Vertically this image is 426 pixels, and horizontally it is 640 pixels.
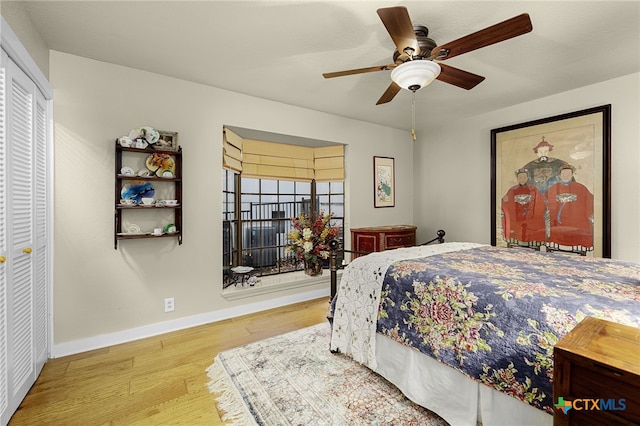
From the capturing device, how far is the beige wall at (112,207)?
247cm

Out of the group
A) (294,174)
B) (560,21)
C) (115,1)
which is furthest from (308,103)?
(560,21)

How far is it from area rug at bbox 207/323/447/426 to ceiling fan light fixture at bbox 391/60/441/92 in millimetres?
2059

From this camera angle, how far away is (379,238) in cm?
395

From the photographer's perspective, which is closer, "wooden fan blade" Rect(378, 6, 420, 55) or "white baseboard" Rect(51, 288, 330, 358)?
"wooden fan blade" Rect(378, 6, 420, 55)

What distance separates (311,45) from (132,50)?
149 cm

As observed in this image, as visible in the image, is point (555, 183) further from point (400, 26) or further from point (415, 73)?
point (400, 26)

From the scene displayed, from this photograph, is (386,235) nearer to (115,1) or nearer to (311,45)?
(311,45)

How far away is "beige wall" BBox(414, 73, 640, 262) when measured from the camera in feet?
9.40

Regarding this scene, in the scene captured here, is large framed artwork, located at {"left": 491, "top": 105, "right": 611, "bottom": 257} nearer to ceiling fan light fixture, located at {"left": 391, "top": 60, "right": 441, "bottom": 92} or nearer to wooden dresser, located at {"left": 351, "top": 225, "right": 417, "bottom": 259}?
wooden dresser, located at {"left": 351, "top": 225, "right": 417, "bottom": 259}

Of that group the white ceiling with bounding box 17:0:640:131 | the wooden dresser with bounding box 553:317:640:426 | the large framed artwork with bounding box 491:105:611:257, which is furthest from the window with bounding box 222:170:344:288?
the wooden dresser with bounding box 553:317:640:426

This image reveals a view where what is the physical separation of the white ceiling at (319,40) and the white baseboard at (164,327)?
2444mm

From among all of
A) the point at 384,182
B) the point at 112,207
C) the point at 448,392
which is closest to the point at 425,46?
the point at 448,392

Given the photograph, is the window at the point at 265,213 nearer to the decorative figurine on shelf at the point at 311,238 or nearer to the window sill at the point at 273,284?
the window sill at the point at 273,284

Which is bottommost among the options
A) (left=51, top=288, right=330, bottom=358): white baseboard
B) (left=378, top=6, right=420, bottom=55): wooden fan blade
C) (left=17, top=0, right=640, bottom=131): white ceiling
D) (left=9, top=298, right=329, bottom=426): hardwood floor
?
(left=9, top=298, right=329, bottom=426): hardwood floor
